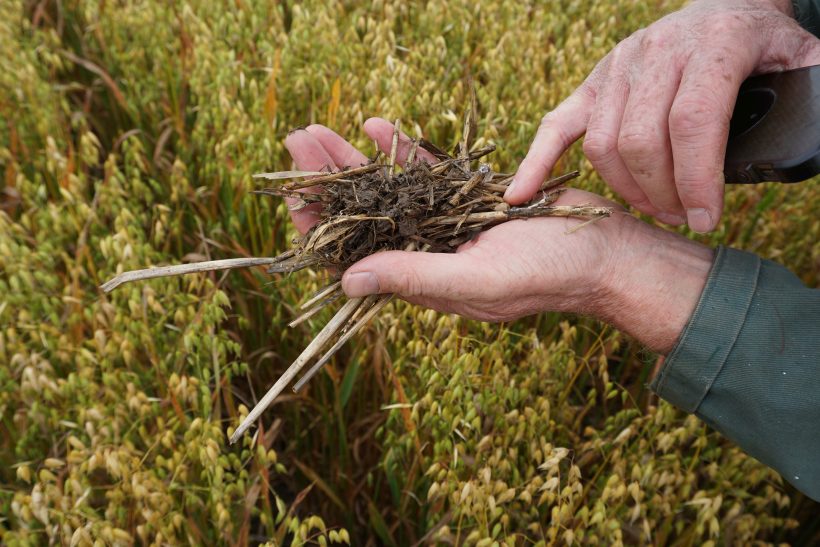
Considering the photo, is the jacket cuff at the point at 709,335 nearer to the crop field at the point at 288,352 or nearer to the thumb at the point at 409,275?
the crop field at the point at 288,352

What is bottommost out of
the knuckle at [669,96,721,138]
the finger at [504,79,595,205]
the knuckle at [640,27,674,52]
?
the finger at [504,79,595,205]

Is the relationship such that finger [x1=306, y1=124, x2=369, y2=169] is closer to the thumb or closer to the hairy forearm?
the thumb

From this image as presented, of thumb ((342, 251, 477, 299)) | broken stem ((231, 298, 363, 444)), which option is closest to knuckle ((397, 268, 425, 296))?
thumb ((342, 251, 477, 299))

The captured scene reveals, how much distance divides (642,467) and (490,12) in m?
1.85

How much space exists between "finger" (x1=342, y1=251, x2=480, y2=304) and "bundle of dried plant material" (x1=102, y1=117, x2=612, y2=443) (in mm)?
87

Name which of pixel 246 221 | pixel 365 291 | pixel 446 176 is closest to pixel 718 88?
pixel 446 176

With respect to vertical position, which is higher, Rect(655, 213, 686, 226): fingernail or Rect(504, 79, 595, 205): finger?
Rect(504, 79, 595, 205): finger

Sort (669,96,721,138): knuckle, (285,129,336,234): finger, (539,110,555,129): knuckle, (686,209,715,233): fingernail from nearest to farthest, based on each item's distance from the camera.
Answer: (669,96,721,138): knuckle, (686,209,715,233): fingernail, (539,110,555,129): knuckle, (285,129,336,234): finger

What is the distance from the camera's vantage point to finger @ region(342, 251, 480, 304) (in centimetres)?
122

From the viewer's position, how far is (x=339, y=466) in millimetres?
1764

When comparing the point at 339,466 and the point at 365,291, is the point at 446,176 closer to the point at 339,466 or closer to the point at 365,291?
the point at 365,291

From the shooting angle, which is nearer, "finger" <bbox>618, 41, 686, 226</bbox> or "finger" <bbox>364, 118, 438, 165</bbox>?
"finger" <bbox>618, 41, 686, 226</bbox>

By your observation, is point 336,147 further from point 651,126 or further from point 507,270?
point 651,126

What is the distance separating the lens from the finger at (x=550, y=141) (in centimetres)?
139
